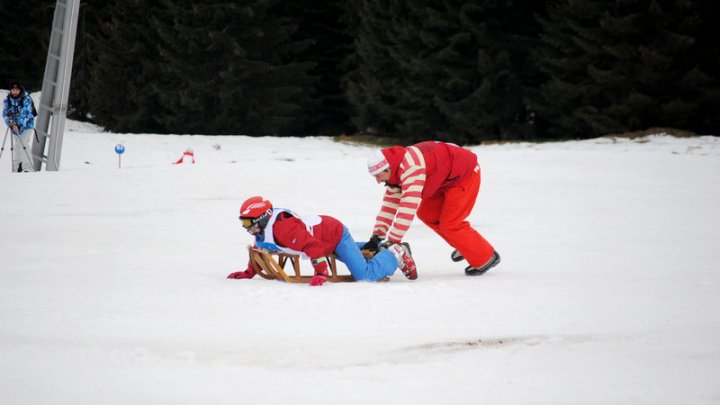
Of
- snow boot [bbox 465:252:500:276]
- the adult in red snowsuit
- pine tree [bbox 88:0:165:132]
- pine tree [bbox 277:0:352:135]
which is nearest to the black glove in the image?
the adult in red snowsuit

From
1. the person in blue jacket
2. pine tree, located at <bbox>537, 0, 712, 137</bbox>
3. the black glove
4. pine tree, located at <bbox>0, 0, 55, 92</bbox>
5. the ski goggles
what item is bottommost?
the black glove

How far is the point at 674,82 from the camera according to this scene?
92.8 ft

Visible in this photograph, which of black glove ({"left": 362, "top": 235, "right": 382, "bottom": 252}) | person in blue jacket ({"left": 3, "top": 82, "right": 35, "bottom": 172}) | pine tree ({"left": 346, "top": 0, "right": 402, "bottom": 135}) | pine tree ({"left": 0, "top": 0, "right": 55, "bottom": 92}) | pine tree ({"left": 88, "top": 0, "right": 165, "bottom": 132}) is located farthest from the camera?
pine tree ({"left": 0, "top": 0, "right": 55, "bottom": 92})

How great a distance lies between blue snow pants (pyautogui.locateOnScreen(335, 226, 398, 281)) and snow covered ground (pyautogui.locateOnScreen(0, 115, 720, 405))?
0.28 meters

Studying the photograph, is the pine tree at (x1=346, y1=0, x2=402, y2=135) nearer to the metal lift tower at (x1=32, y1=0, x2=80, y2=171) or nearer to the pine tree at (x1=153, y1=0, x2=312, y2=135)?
the pine tree at (x1=153, y1=0, x2=312, y2=135)

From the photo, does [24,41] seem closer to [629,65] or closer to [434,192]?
[629,65]

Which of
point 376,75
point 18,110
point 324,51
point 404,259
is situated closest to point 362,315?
point 404,259

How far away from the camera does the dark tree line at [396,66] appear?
93.7 ft

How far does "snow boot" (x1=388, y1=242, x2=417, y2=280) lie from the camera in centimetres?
795

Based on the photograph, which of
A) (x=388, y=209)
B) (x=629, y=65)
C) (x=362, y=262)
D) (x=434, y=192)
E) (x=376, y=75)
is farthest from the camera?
(x=376, y=75)

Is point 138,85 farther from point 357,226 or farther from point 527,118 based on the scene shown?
point 357,226

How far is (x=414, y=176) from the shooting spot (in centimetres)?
798

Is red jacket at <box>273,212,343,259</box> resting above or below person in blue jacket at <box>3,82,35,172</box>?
below

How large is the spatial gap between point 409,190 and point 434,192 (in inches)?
18.3
